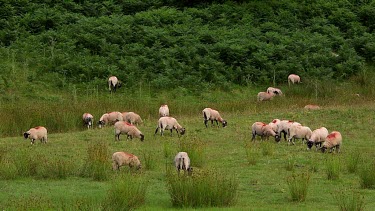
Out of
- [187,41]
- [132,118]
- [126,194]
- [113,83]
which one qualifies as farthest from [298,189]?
[187,41]

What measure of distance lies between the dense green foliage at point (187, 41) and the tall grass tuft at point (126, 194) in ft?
68.1

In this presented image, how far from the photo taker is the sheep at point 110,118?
27.9 m

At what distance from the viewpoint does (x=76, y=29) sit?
4016 cm

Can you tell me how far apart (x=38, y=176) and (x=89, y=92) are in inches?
668

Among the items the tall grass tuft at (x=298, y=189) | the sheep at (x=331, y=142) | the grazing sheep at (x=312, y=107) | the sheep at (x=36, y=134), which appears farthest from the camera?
the grazing sheep at (x=312, y=107)

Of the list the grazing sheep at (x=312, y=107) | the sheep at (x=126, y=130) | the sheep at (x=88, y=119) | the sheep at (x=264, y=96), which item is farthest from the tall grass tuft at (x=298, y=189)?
the sheep at (x=264, y=96)

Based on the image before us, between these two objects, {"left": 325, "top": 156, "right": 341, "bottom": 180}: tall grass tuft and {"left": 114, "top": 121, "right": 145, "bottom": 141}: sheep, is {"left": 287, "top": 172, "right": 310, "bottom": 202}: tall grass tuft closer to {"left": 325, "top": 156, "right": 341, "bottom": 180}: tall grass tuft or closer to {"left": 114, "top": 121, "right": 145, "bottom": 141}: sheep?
{"left": 325, "top": 156, "right": 341, "bottom": 180}: tall grass tuft

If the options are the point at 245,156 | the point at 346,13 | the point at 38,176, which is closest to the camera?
the point at 38,176

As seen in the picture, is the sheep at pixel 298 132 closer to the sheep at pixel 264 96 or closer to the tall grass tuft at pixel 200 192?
the tall grass tuft at pixel 200 192

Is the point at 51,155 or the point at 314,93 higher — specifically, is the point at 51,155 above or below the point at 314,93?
below

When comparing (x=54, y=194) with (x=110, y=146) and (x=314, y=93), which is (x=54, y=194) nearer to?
(x=110, y=146)

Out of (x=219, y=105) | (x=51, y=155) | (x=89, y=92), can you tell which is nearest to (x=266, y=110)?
(x=219, y=105)

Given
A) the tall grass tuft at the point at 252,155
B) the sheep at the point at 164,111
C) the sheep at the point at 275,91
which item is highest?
the sheep at the point at 275,91

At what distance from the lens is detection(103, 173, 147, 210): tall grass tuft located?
531 inches
